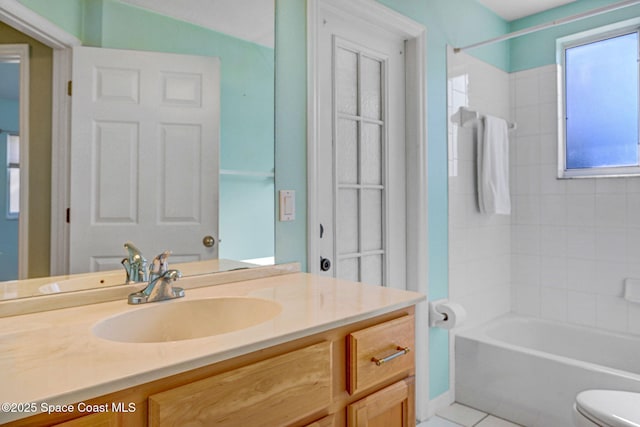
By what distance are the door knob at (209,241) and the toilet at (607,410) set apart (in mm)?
1420

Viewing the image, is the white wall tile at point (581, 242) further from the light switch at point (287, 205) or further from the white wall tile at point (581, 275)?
the light switch at point (287, 205)

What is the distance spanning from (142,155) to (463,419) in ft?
6.67

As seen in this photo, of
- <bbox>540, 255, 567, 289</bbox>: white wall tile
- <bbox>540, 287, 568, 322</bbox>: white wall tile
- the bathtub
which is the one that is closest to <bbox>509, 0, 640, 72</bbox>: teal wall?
<bbox>540, 255, 567, 289</bbox>: white wall tile

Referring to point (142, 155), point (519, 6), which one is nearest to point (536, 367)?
point (142, 155)

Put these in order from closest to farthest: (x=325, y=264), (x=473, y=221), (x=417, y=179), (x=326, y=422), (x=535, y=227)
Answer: (x=326, y=422), (x=325, y=264), (x=417, y=179), (x=473, y=221), (x=535, y=227)

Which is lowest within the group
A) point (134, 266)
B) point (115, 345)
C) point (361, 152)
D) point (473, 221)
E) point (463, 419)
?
point (463, 419)

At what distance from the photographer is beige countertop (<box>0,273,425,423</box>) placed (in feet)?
1.96

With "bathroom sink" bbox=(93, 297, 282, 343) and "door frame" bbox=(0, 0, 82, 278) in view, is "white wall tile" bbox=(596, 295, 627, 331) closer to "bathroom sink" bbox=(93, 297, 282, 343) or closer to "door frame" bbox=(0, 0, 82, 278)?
"bathroom sink" bbox=(93, 297, 282, 343)

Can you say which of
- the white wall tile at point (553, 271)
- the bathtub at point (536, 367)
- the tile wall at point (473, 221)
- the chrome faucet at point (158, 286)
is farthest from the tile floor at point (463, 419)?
the chrome faucet at point (158, 286)

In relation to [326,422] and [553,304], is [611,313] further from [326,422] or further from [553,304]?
[326,422]

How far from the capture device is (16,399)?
55 centimetres

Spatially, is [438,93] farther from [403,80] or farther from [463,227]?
[463,227]

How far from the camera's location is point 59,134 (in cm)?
107

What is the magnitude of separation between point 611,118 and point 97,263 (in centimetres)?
290
